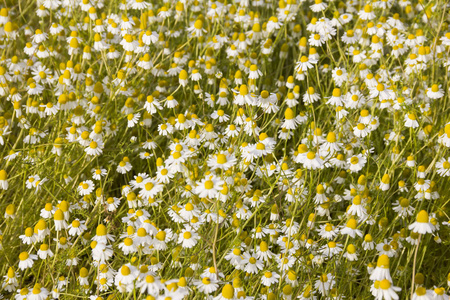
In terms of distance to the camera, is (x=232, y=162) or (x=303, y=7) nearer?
(x=232, y=162)

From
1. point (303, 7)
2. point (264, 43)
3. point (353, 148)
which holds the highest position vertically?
point (303, 7)

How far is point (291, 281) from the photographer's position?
2.40 m

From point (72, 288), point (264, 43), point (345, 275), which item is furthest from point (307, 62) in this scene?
point (72, 288)

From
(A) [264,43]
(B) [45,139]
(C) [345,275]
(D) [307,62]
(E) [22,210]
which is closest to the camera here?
(C) [345,275]

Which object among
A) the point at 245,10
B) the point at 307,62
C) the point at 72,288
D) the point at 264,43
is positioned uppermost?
the point at 245,10

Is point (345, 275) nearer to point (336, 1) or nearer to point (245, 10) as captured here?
point (245, 10)

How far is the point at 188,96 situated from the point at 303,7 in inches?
68.7

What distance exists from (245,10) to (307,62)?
140 cm

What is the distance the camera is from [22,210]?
284 cm

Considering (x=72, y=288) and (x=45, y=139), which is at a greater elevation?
(x=45, y=139)

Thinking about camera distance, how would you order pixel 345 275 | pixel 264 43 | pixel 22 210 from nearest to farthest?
pixel 345 275 < pixel 22 210 < pixel 264 43

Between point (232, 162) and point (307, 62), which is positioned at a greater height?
point (307, 62)

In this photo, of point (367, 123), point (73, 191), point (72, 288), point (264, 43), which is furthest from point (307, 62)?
point (72, 288)

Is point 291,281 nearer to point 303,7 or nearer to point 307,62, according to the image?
point 307,62
